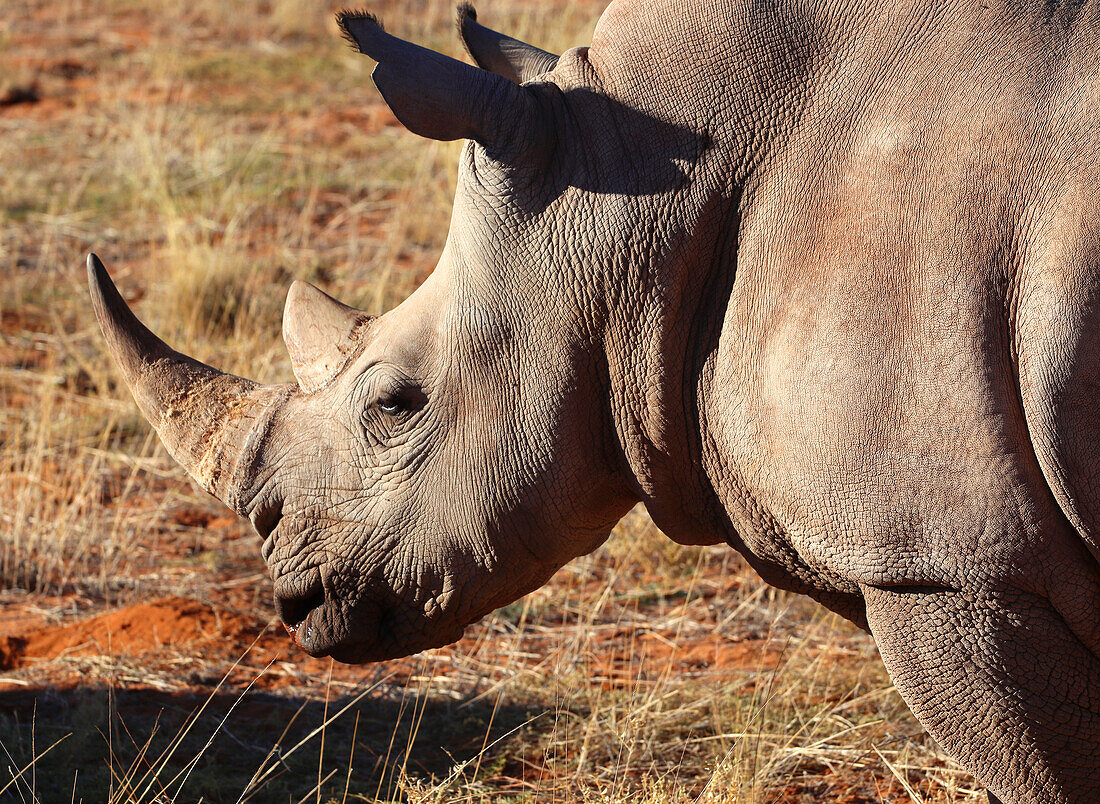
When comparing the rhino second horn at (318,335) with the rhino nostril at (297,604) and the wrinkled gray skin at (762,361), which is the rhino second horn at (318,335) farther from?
the rhino nostril at (297,604)

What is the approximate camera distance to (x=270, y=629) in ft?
16.2

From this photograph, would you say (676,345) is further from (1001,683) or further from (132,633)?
(132,633)

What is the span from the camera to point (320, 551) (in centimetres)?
307

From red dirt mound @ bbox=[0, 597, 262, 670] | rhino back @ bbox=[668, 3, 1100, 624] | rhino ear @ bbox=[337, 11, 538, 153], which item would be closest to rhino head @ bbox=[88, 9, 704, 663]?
rhino ear @ bbox=[337, 11, 538, 153]

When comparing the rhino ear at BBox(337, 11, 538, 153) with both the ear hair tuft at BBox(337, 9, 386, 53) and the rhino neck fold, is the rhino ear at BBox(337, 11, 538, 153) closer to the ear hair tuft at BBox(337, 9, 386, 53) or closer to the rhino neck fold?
the ear hair tuft at BBox(337, 9, 386, 53)

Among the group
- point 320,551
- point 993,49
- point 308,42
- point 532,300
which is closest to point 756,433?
point 532,300

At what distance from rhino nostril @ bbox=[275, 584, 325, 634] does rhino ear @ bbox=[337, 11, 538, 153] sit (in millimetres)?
1143

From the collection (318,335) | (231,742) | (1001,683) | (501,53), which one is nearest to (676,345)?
(1001,683)

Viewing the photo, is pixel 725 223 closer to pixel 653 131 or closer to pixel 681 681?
pixel 653 131

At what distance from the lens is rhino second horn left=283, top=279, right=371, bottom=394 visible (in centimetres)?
316

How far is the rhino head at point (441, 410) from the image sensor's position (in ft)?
8.99

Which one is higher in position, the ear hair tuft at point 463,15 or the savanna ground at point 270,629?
the ear hair tuft at point 463,15

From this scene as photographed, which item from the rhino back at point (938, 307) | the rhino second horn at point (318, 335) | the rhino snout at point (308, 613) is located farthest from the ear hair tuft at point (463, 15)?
the rhino snout at point (308, 613)

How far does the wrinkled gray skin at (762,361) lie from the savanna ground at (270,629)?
→ 2.60ft
